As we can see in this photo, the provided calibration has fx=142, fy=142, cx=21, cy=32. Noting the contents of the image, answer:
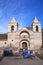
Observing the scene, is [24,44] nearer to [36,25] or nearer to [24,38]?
[24,38]

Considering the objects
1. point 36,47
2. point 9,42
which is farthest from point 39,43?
point 9,42

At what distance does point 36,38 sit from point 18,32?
272 inches

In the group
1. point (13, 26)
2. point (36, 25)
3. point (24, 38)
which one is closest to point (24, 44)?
point (24, 38)

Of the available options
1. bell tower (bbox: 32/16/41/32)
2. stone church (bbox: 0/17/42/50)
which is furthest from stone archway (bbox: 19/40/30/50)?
bell tower (bbox: 32/16/41/32)

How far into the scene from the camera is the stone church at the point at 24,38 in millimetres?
51197

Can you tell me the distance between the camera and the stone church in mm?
51197

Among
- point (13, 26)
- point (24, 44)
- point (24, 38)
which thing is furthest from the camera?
point (13, 26)

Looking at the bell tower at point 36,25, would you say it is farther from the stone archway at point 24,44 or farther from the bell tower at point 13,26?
the bell tower at point 13,26

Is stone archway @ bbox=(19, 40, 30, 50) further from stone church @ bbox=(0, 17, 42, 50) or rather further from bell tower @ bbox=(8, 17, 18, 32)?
bell tower @ bbox=(8, 17, 18, 32)

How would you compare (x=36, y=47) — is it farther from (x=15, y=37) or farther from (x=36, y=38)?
(x=15, y=37)

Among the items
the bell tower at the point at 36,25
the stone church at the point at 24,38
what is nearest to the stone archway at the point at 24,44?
the stone church at the point at 24,38

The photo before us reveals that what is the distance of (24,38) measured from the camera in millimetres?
52062

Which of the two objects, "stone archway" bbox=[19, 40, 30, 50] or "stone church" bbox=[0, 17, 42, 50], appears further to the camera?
"stone archway" bbox=[19, 40, 30, 50]

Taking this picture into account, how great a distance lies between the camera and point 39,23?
53219 millimetres
